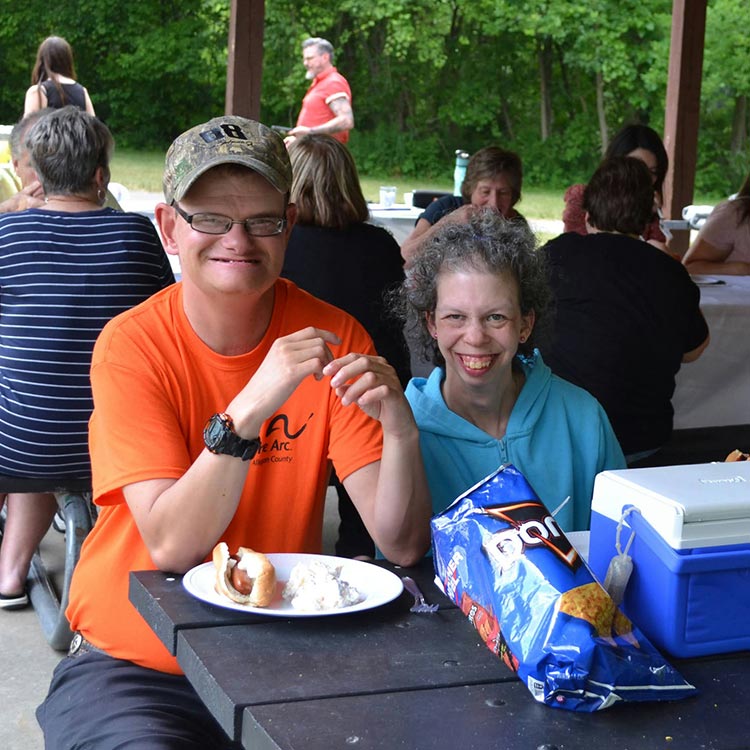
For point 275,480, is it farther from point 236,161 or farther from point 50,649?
point 50,649

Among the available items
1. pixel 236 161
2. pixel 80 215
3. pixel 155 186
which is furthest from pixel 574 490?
pixel 155 186

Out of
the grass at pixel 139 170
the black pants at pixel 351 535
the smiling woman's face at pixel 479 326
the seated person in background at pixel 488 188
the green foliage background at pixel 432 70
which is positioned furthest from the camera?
the green foliage background at pixel 432 70

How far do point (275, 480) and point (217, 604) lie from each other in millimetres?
359

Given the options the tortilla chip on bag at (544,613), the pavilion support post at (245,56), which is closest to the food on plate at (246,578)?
the tortilla chip on bag at (544,613)

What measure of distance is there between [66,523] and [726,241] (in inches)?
121

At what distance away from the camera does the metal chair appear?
2977mm

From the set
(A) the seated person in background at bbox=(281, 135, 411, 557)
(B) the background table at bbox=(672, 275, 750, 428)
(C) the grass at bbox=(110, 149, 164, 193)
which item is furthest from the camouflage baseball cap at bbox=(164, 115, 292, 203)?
(C) the grass at bbox=(110, 149, 164, 193)

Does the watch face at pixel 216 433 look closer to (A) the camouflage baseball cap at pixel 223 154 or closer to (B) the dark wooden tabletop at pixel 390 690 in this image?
(B) the dark wooden tabletop at pixel 390 690

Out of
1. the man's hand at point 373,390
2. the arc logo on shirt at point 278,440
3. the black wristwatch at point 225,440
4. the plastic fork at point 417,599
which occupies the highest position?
the man's hand at point 373,390

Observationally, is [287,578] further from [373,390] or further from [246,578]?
[373,390]

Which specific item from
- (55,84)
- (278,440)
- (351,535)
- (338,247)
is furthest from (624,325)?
(55,84)

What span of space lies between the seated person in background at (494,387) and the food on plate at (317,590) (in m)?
0.51

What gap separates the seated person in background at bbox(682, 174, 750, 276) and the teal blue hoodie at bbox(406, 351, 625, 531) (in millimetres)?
2982

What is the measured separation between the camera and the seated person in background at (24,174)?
149 inches
